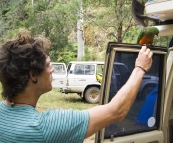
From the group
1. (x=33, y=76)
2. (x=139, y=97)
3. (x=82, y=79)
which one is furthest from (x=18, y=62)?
(x=82, y=79)

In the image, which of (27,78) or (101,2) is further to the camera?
(101,2)

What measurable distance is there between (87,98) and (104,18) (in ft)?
12.2

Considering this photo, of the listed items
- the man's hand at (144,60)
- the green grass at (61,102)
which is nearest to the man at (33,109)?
the man's hand at (144,60)

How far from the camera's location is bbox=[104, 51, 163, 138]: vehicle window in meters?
2.41

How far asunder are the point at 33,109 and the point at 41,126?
0.42 ft

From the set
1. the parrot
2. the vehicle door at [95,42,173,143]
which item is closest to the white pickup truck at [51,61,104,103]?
the vehicle door at [95,42,173,143]

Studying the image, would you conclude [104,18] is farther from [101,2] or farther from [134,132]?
[134,132]

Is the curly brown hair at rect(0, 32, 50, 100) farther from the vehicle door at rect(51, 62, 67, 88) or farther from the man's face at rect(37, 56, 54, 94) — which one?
the vehicle door at rect(51, 62, 67, 88)

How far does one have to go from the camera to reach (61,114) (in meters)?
1.53

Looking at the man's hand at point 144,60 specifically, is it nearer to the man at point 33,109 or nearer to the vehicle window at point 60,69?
the man at point 33,109

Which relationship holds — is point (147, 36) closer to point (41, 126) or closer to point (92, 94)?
point (41, 126)

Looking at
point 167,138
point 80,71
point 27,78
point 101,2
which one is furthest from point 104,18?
point 27,78

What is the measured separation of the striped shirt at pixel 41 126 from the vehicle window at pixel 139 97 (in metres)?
0.87

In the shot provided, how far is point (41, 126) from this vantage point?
1.47 meters
